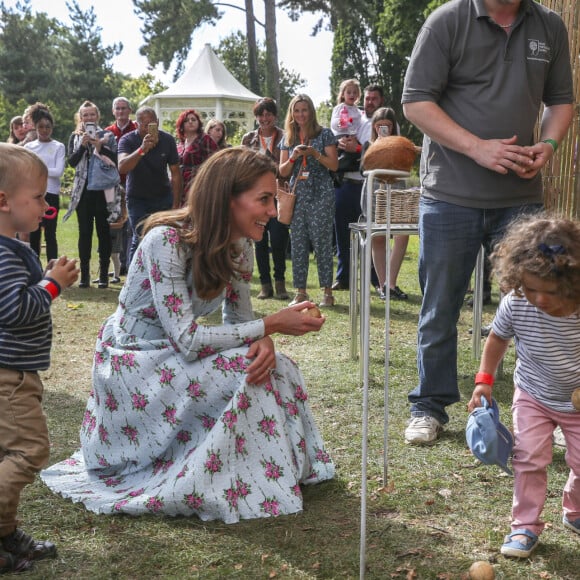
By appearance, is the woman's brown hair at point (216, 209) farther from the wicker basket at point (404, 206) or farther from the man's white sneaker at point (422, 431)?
the wicker basket at point (404, 206)

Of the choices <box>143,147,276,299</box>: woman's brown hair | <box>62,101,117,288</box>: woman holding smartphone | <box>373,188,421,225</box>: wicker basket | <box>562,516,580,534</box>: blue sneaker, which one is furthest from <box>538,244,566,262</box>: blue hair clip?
<box>62,101,117,288</box>: woman holding smartphone

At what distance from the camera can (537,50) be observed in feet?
11.7

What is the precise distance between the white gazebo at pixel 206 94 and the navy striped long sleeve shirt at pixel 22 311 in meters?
17.9

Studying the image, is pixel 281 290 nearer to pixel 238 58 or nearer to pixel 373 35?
pixel 373 35

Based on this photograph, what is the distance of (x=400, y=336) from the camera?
6.38 m

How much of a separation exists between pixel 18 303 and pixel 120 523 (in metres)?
0.98

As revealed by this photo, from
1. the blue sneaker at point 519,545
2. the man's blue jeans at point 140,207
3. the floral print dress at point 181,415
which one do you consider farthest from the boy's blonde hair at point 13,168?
the man's blue jeans at point 140,207

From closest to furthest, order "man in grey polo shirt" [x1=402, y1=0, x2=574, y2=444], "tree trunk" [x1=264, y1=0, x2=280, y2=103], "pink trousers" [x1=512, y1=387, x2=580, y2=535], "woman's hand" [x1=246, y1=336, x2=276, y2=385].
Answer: "pink trousers" [x1=512, y1=387, x2=580, y2=535] < "woman's hand" [x1=246, y1=336, x2=276, y2=385] < "man in grey polo shirt" [x1=402, y1=0, x2=574, y2=444] < "tree trunk" [x1=264, y1=0, x2=280, y2=103]

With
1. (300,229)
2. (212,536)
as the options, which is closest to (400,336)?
(300,229)

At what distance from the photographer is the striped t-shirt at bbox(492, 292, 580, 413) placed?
2.70 meters

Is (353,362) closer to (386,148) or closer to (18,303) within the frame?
(386,148)

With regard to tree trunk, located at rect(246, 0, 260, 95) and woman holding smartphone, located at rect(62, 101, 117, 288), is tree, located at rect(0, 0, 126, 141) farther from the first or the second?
woman holding smartphone, located at rect(62, 101, 117, 288)

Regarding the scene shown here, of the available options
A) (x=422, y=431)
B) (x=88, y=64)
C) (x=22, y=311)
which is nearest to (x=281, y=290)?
(x=422, y=431)

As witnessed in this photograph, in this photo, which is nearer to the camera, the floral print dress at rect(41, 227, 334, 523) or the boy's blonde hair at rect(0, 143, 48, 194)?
the boy's blonde hair at rect(0, 143, 48, 194)
